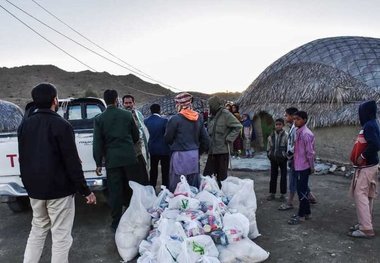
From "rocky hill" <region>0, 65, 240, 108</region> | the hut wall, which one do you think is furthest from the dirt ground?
"rocky hill" <region>0, 65, 240, 108</region>

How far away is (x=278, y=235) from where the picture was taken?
15.2ft

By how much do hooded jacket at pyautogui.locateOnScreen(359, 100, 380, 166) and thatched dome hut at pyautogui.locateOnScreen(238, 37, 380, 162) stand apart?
512 centimetres

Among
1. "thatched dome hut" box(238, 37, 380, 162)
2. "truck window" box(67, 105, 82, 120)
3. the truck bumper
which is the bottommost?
the truck bumper

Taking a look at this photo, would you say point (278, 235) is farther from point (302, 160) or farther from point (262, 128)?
point (262, 128)

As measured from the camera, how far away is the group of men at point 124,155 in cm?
310

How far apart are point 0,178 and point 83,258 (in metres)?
1.83

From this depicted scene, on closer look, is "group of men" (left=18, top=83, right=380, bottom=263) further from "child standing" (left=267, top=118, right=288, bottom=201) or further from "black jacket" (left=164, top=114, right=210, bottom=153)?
"child standing" (left=267, top=118, right=288, bottom=201)

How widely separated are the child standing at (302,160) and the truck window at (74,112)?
3900 millimetres

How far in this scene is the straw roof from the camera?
9.80m

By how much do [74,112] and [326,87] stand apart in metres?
7.20

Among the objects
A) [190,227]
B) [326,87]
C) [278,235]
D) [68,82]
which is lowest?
[278,235]

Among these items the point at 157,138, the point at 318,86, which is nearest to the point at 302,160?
the point at 157,138

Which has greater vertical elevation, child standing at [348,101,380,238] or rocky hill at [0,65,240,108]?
rocky hill at [0,65,240,108]

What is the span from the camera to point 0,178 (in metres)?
4.96
